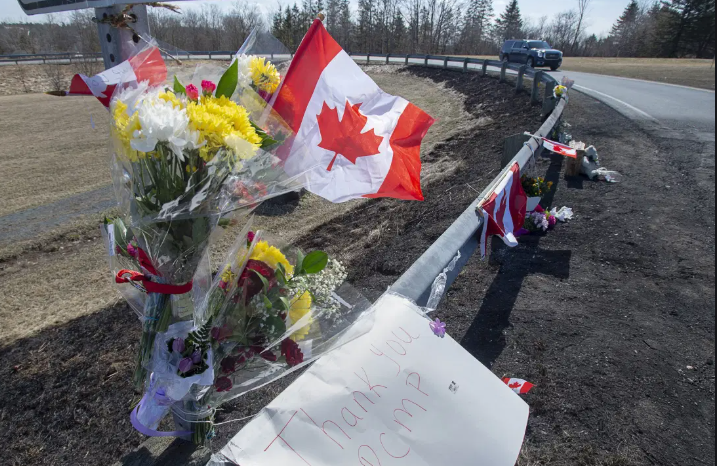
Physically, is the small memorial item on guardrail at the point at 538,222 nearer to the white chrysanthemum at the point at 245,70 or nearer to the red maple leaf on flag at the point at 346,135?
the red maple leaf on flag at the point at 346,135

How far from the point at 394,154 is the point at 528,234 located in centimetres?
300

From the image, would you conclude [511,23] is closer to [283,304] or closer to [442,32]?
[442,32]

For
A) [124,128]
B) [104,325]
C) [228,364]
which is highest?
[124,128]

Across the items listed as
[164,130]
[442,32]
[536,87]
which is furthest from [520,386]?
[442,32]

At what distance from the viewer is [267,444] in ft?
3.85

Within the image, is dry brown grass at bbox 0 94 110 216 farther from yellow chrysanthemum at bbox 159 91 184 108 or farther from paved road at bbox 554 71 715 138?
paved road at bbox 554 71 715 138

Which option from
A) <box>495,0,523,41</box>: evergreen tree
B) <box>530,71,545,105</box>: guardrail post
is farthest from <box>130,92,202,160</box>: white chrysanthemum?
<box>495,0,523,41</box>: evergreen tree

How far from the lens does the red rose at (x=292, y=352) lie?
159 cm

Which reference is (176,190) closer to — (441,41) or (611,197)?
(611,197)

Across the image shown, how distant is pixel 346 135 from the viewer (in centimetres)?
179

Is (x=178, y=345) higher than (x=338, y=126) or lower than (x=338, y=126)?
lower

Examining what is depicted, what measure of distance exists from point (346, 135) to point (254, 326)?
0.81m

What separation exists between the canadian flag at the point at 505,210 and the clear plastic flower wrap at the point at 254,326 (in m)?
1.17

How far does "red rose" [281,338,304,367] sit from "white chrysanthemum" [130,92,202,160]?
29.1 inches
